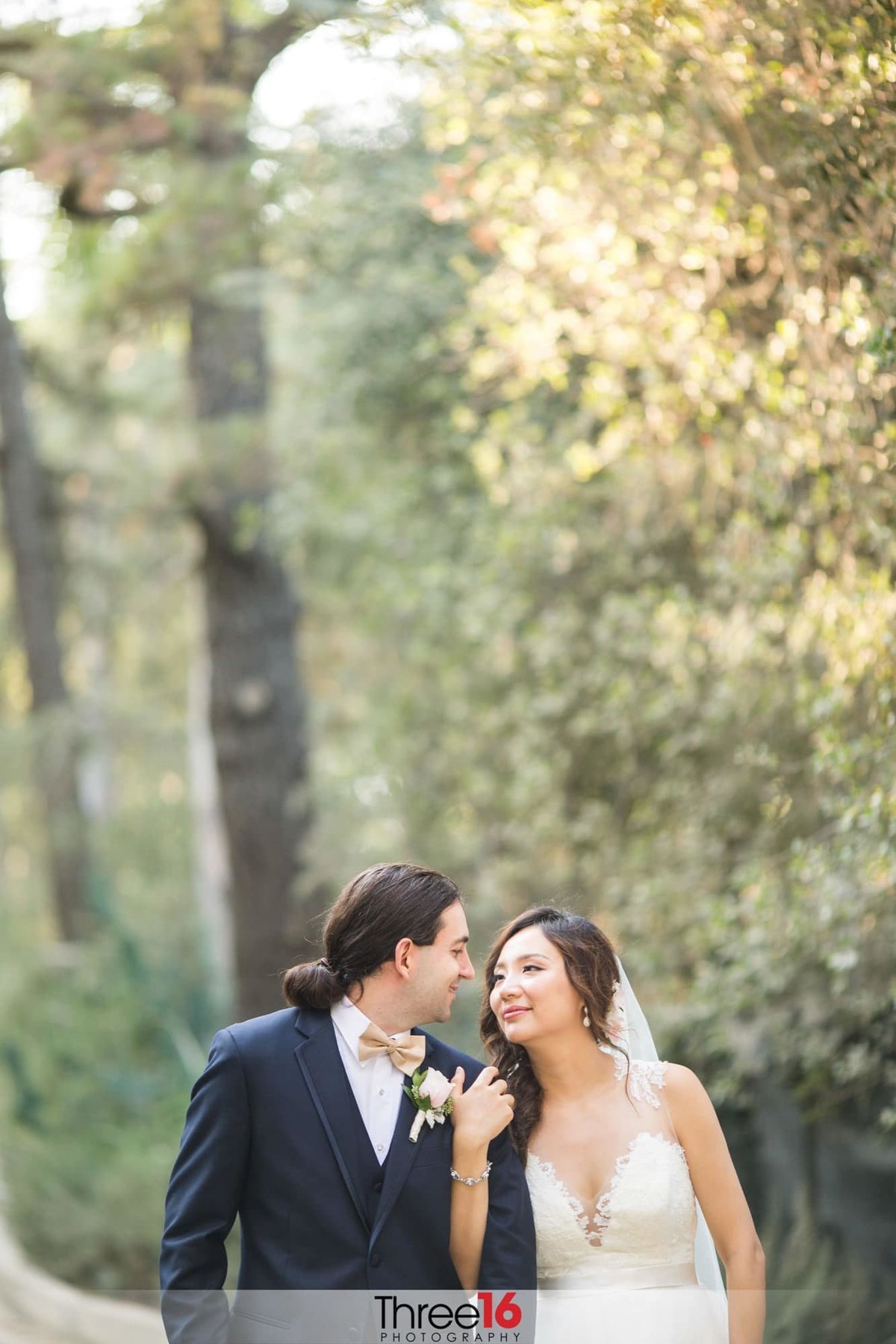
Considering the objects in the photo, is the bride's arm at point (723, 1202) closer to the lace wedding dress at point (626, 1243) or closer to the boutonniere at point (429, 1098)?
the lace wedding dress at point (626, 1243)

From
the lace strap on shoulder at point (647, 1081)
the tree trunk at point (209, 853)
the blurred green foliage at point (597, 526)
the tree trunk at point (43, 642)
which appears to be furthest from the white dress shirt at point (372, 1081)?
the tree trunk at point (43, 642)

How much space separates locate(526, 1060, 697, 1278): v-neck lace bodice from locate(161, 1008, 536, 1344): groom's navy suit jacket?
279 mm

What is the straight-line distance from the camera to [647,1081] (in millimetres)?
3682

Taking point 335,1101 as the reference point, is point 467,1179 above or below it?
below

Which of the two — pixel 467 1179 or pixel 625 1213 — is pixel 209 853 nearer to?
pixel 625 1213

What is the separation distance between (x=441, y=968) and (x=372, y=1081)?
0.29 meters

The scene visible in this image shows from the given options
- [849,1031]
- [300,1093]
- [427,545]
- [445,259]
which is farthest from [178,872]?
[300,1093]

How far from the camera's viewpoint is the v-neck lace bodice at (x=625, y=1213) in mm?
3555

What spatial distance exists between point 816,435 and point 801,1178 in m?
3.16

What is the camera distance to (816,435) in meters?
5.59

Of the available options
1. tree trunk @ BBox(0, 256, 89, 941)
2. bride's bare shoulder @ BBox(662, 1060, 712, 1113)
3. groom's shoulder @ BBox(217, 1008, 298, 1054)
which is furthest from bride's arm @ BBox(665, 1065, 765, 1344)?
tree trunk @ BBox(0, 256, 89, 941)

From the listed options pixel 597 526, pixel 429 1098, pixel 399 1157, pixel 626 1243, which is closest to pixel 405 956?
pixel 429 1098

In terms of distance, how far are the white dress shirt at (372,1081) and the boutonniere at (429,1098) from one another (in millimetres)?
40

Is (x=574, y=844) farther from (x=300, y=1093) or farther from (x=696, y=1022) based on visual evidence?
(x=300, y=1093)
